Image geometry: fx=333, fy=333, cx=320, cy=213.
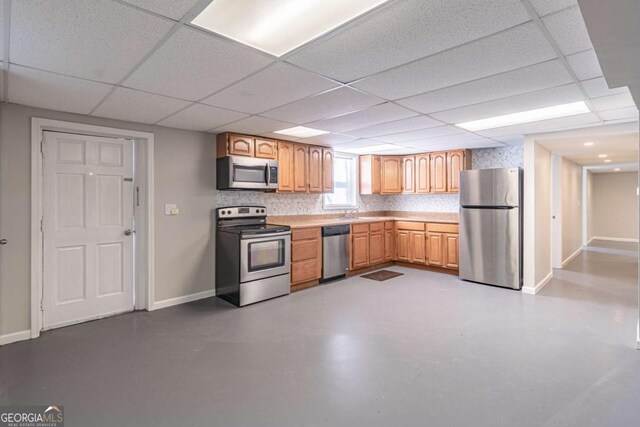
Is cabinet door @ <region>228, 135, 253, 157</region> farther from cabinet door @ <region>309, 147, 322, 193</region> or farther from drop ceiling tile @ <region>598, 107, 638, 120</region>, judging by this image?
drop ceiling tile @ <region>598, 107, 638, 120</region>

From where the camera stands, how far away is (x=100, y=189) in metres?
3.71

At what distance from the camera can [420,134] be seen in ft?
14.9

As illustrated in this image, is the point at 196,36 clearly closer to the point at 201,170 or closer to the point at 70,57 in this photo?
the point at 70,57

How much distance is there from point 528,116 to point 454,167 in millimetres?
2210

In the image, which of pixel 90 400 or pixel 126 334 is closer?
pixel 90 400

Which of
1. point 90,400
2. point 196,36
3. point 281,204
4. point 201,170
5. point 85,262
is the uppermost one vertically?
point 196,36

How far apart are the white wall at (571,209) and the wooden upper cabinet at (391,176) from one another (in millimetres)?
3229

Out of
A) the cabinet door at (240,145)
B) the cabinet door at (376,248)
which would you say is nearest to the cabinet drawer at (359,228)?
the cabinet door at (376,248)

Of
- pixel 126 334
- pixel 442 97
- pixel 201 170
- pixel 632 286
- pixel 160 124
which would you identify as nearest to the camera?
pixel 442 97

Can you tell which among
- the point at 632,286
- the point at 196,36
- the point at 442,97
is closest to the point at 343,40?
the point at 196,36

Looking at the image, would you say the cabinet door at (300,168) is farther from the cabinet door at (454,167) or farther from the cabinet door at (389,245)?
the cabinet door at (454,167)

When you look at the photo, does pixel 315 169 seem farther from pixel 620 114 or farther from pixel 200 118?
pixel 620 114

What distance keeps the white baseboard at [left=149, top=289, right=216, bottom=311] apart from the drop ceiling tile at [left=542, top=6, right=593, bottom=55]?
435 cm

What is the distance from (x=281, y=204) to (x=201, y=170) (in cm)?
144
